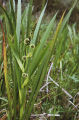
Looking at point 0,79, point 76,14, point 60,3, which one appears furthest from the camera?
point 76,14

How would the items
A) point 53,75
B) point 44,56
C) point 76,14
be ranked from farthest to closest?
1. point 76,14
2. point 53,75
3. point 44,56

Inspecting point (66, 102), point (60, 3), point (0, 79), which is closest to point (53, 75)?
point (66, 102)

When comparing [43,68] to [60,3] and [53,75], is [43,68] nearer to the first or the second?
[53,75]

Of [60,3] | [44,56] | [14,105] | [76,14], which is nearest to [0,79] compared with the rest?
[14,105]

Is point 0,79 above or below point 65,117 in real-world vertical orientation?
above

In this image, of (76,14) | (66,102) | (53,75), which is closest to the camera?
(66,102)

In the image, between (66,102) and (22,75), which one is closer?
(22,75)

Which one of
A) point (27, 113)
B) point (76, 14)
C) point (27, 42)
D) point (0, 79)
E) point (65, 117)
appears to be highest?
point (76, 14)

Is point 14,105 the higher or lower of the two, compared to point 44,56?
lower

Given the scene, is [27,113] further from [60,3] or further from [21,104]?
[60,3]
